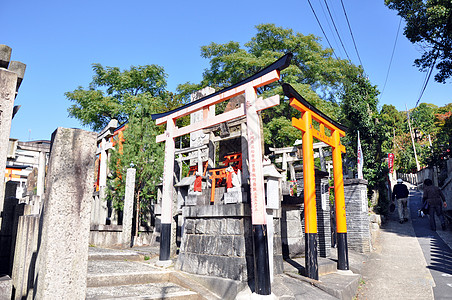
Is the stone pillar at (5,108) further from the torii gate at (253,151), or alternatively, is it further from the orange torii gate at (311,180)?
the orange torii gate at (311,180)

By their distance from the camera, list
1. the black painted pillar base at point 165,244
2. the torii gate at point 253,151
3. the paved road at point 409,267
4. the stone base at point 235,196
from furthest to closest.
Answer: the black painted pillar base at point 165,244, the paved road at point 409,267, the stone base at point 235,196, the torii gate at point 253,151

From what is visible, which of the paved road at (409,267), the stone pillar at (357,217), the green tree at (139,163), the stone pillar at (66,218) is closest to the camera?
the stone pillar at (66,218)

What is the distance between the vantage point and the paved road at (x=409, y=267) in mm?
6691

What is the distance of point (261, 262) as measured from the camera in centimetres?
515

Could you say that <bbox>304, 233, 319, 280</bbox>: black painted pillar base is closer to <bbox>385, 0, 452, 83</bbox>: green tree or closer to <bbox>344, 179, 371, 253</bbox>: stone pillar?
<bbox>344, 179, 371, 253</bbox>: stone pillar

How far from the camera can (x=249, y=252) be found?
5758 millimetres

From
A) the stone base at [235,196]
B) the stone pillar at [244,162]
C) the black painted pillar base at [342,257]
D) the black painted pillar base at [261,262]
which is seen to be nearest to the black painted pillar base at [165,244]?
the stone base at [235,196]

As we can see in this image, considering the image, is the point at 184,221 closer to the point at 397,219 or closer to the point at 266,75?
the point at 266,75

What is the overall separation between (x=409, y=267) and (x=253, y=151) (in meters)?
6.01

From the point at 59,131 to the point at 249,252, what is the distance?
4.02 meters

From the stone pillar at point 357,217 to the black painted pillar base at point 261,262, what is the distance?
604 centimetres

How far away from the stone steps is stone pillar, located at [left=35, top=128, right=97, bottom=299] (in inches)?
91.2

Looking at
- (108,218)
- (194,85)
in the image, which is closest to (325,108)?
(194,85)

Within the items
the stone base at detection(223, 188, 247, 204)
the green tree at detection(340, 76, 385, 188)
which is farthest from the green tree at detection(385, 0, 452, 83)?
the stone base at detection(223, 188, 247, 204)
